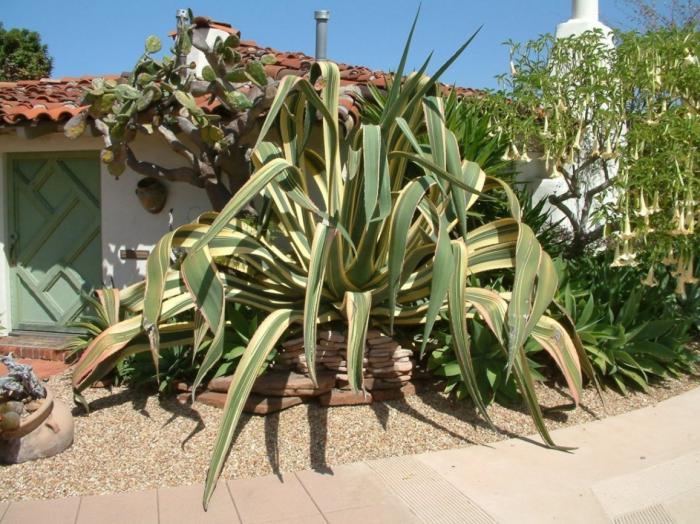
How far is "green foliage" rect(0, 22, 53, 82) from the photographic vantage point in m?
17.8

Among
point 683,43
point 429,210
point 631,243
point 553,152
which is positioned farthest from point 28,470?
point 683,43

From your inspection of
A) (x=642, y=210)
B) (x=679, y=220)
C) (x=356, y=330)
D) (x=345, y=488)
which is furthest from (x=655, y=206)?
(x=345, y=488)

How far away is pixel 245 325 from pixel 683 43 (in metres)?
3.99

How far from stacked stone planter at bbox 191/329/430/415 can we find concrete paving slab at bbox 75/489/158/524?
3.52 feet

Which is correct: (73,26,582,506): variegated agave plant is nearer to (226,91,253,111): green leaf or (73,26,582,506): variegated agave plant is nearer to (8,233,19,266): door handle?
(226,91,253,111): green leaf

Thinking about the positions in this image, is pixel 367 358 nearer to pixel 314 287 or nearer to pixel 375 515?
pixel 314 287

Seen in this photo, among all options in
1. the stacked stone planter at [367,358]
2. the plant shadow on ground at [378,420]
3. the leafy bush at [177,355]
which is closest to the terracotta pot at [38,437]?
the leafy bush at [177,355]

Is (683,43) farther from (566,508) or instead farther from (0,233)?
(0,233)

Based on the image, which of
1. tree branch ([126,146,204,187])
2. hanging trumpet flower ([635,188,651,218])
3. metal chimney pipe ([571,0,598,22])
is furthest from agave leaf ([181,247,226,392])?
metal chimney pipe ([571,0,598,22])

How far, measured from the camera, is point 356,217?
4430 millimetres

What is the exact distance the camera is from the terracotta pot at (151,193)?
21.3 ft

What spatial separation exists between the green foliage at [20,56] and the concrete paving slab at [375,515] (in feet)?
59.1

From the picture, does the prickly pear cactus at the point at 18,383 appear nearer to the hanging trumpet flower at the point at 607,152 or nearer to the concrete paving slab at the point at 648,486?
the concrete paving slab at the point at 648,486

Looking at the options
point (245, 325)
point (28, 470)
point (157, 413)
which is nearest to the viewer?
point (28, 470)
